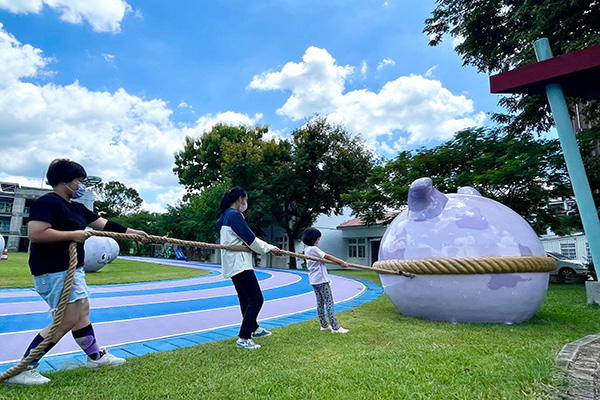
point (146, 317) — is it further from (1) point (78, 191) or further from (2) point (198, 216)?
(2) point (198, 216)

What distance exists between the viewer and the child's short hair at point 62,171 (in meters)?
Answer: 3.34

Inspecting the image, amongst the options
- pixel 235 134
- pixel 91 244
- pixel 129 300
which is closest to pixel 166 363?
pixel 129 300

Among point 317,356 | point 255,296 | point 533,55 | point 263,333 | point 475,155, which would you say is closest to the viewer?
point 317,356

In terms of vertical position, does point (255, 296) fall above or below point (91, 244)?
below

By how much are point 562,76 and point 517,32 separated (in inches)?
238

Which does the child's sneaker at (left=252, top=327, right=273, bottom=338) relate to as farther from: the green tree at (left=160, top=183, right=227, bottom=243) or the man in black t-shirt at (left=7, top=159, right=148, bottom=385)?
the green tree at (left=160, top=183, right=227, bottom=243)

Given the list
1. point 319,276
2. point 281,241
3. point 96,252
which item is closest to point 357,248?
point 281,241

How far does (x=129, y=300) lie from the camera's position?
377 inches

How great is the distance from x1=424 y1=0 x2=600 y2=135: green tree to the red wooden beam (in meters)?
3.12

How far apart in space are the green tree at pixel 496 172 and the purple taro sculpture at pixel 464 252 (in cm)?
667

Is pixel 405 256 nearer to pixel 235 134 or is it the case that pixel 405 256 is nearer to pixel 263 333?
pixel 263 333

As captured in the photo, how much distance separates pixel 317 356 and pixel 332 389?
1.02m

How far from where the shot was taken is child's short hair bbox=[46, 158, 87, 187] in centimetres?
334

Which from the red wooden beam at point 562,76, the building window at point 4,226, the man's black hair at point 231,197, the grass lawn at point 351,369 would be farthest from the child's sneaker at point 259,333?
the building window at point 4,226
